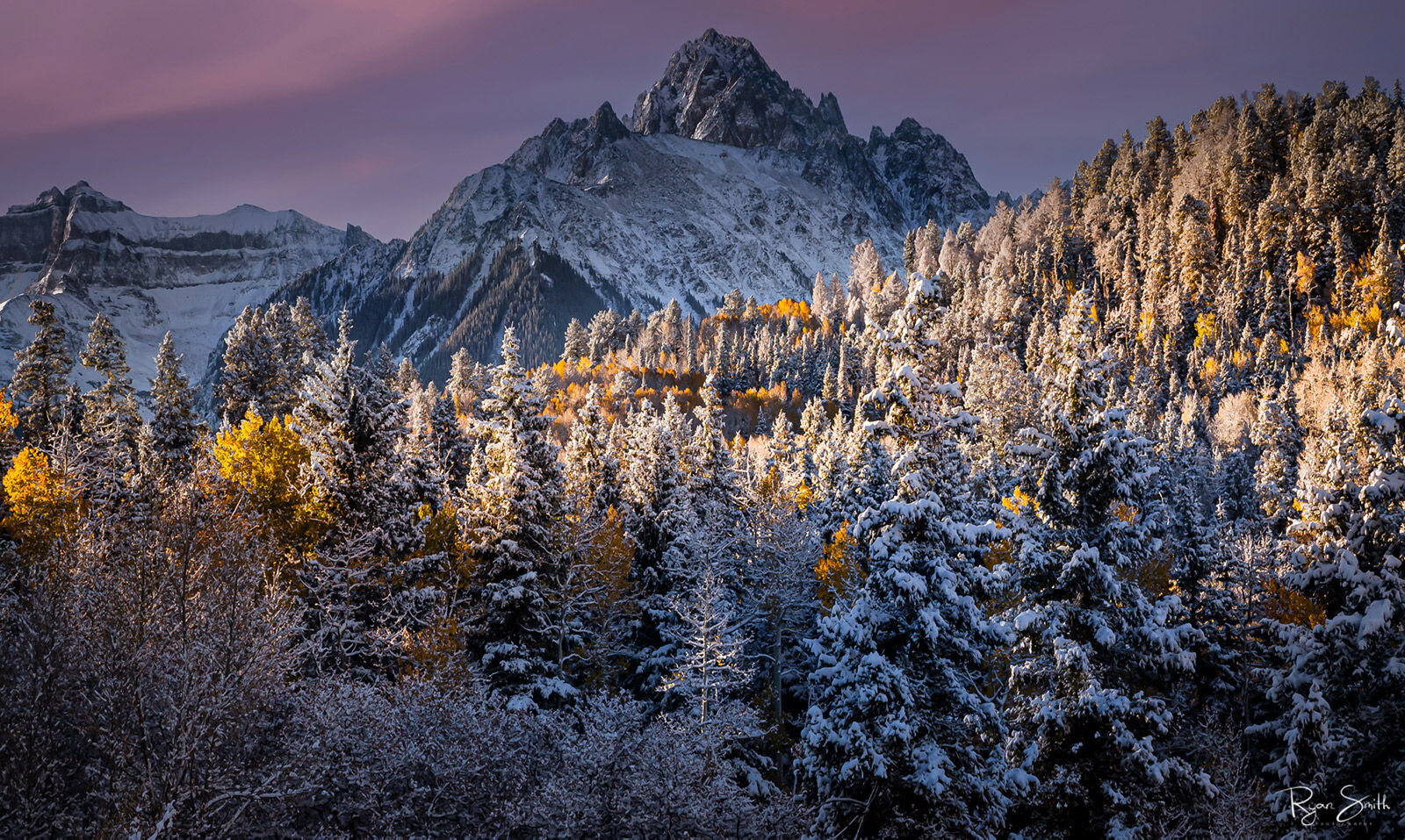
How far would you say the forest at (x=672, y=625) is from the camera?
41.7 feet

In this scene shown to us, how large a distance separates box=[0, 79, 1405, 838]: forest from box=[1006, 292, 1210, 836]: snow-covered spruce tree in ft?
0.28

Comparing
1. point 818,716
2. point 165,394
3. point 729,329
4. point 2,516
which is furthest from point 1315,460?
point 729,329

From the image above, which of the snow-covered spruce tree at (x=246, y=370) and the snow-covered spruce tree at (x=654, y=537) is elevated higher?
the snow-covered spruce tree at (x=246, y=370)

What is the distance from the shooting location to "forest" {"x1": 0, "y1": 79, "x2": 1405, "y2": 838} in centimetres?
1271

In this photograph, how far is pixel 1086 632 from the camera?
15.6 metres

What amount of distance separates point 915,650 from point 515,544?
44.5 ft

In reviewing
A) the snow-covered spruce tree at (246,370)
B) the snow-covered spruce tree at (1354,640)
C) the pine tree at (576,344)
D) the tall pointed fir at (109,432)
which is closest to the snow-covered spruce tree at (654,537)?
the tall pointed fir at (109,432)

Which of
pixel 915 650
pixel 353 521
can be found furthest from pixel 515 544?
pixel 915 650

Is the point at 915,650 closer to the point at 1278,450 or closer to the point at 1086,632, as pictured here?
the point at 1086,632

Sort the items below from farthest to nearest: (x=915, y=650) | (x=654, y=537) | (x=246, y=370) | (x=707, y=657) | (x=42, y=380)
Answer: (x=246, y=370)
(x=42, y=380)
(x=654, y=537)
(x=707, y=657)
(x=915, y=650)

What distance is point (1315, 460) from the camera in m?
30.0

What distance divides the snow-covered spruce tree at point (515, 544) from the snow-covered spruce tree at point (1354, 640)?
20396 mm

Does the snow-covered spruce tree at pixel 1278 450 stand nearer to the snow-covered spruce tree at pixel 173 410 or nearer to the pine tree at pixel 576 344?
the snow-covered spruce tree at pixel 173 410

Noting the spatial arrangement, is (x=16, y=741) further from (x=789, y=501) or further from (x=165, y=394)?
(x=165, y=394)
